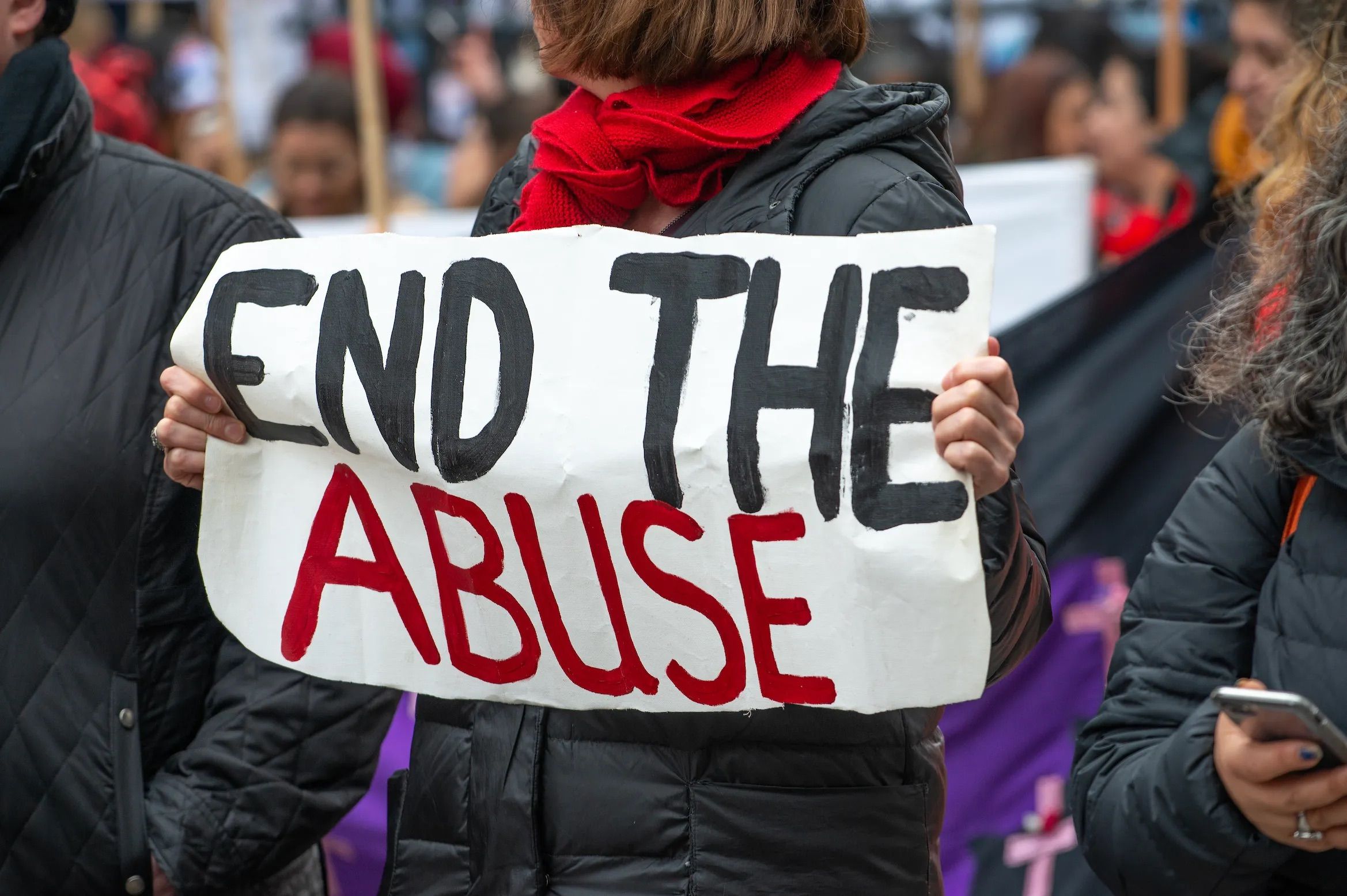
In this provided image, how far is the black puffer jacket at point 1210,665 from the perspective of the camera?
152 centimetres

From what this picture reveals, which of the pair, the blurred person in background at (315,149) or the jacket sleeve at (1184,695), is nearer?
the jacket sleeve at (1184,695)

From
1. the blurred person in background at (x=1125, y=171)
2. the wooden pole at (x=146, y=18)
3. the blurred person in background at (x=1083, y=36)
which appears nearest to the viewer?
the blurred person in background at (x=1125, y=171)

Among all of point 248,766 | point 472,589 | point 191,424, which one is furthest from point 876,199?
point 248,766

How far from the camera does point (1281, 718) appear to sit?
53.7 inches

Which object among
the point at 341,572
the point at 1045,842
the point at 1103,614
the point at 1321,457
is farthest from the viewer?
the point at 1103,614

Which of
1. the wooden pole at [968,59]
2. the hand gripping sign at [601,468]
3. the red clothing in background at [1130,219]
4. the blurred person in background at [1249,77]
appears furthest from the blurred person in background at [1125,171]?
the hand gripping sign at [601,468]

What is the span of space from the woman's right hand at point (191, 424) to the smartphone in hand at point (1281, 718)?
1109mm

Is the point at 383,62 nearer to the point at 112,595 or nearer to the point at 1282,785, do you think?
the point at 112,595

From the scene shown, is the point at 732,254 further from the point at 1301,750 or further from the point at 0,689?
the point at 0,689

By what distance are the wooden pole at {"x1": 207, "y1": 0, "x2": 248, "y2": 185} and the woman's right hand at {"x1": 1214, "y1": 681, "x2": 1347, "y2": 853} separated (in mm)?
5388

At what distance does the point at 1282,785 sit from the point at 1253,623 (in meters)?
0.22

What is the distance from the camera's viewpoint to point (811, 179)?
5.41 feet

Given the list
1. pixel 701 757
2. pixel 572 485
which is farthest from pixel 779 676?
pixel 572 485

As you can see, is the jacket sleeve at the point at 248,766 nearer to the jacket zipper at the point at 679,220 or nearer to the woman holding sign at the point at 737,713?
the woman holding sign at the point at 737,713
